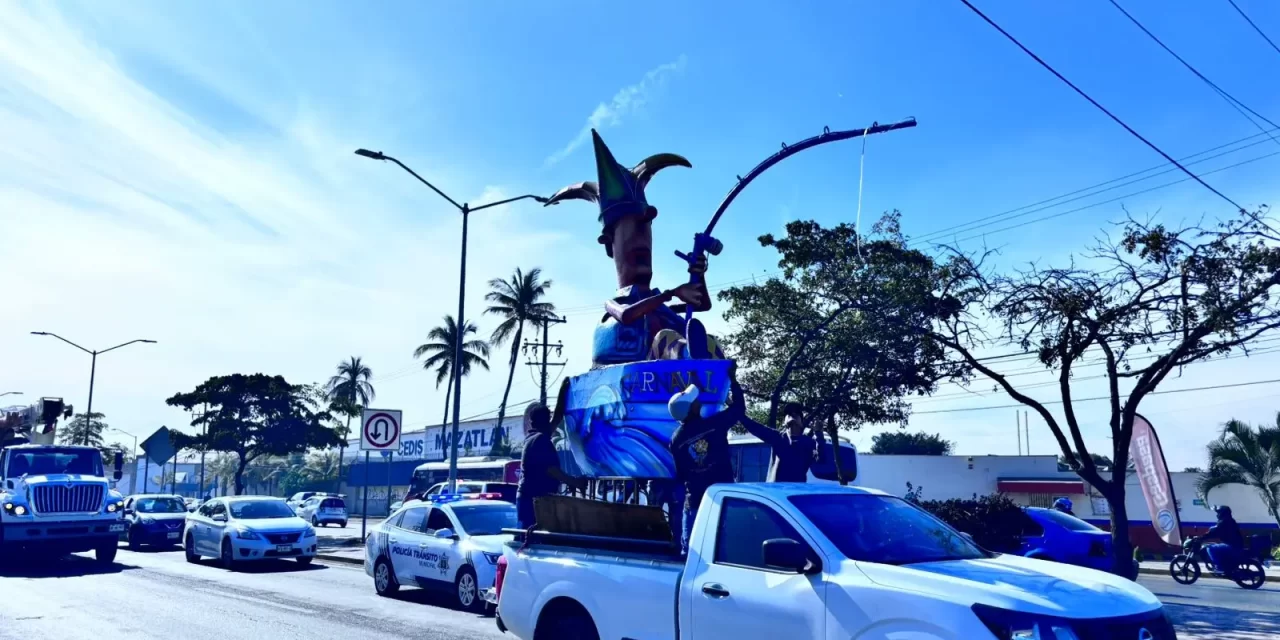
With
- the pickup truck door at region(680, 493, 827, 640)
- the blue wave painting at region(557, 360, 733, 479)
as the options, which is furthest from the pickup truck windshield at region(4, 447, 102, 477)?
the pickup truck door at region(680, 493, 827, 640)

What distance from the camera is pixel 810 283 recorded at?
18.8 metres

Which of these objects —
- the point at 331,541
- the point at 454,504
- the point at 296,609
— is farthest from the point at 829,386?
the point at 331,541

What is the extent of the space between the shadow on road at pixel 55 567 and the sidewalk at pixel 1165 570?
69.2ft

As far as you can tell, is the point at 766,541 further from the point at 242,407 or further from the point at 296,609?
the point at 242,407

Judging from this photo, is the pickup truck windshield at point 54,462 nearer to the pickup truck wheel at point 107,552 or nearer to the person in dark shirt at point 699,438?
the pickup truck wheel at point 107,552

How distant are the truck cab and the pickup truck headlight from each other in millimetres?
20017

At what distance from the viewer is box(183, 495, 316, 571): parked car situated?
60.6ft

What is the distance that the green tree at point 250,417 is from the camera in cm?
3334

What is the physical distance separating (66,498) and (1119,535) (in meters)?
19.7

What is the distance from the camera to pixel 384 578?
14.4 m

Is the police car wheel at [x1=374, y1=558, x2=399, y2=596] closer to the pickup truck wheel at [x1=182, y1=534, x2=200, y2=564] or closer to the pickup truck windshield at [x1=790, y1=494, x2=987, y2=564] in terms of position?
the pickup truck wheel at [x1=182, y1=534, x2=200, y2=564]

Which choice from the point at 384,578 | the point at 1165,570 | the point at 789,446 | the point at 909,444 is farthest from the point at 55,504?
the point at 909,444

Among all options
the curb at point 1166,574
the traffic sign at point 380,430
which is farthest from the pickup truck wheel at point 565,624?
the curb at point 1166,574

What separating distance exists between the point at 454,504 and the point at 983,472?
3163 centimetres
